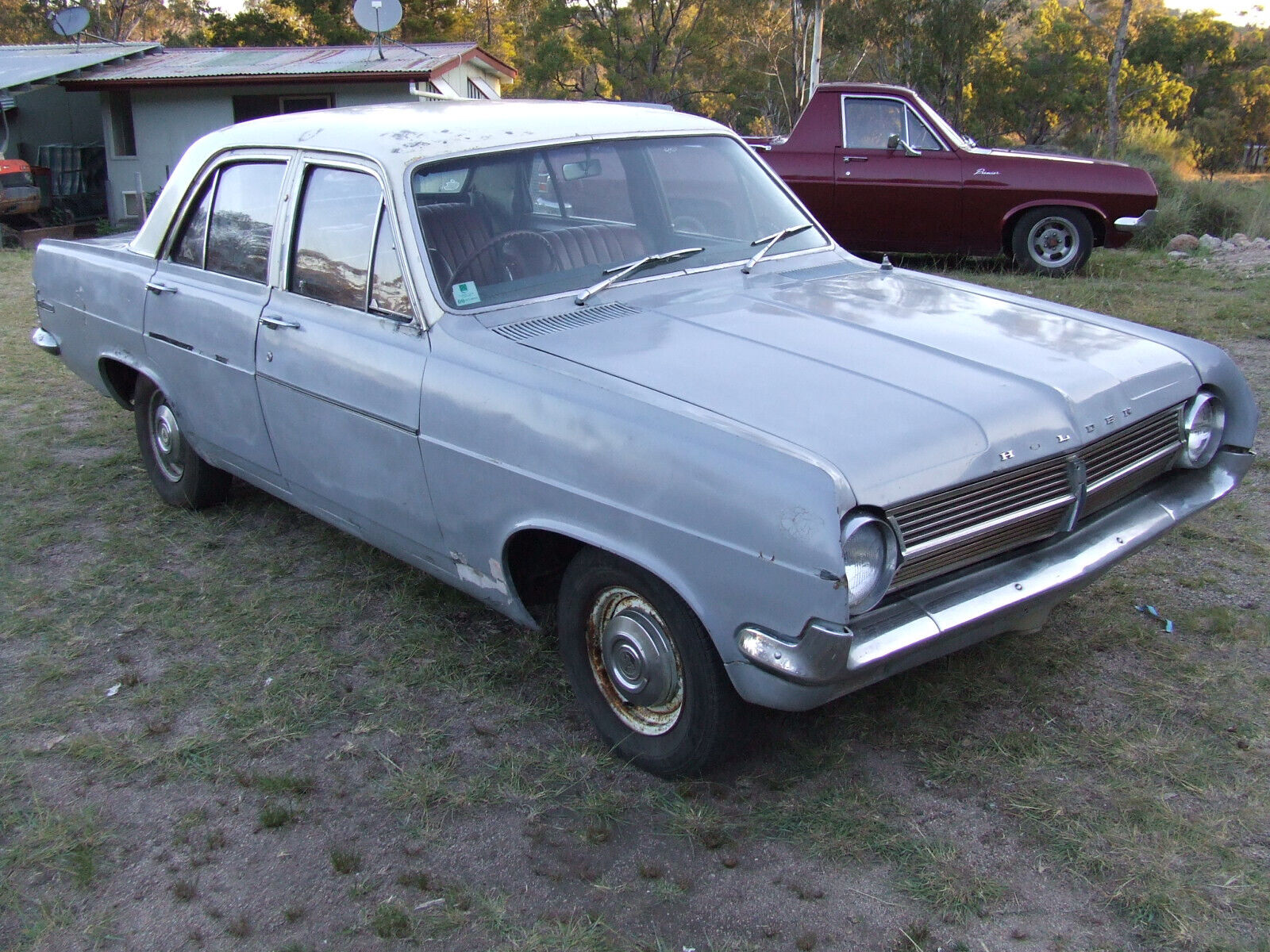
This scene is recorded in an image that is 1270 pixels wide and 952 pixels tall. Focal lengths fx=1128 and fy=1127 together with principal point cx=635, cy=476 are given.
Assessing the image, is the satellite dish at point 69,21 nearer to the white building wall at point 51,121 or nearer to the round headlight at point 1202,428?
the white building wall at point 51,121

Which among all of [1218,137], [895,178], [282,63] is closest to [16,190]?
[282,63]

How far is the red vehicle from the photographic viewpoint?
50.6ft

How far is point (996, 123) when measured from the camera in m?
29.9

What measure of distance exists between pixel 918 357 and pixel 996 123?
2963cm

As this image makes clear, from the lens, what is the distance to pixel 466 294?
342 centimetres

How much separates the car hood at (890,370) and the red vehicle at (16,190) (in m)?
14.9

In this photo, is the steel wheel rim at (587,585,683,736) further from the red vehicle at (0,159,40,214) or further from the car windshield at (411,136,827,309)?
the red vehicle at (0,159,40,214)

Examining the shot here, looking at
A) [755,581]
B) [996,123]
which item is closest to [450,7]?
[996,123]

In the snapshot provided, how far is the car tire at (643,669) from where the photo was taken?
2.79 m

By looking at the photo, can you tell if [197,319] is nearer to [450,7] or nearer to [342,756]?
[342,756]

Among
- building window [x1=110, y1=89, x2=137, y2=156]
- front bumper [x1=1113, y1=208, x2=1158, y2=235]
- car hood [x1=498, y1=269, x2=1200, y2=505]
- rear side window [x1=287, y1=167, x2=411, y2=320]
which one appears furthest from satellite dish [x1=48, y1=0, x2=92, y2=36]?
car hood [x1=498, y1=269, x2=1200, y2=505]

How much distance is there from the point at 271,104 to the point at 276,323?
18030 millimetres

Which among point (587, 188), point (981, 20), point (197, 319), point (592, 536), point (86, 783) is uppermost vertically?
point (981, 20)

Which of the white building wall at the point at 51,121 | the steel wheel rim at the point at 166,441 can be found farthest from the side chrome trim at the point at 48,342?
the white building wall at the point at 51,121
